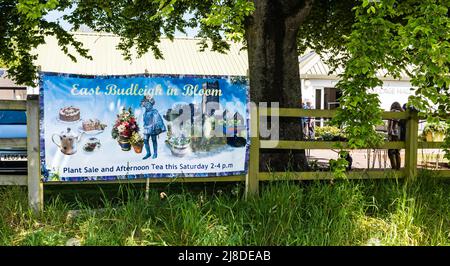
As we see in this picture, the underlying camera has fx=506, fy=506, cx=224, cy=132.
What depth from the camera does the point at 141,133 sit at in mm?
6352

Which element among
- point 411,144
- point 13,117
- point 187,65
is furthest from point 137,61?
point 411,144

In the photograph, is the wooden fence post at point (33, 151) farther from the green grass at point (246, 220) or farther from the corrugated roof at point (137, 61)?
the corrugated roof at point (137, 61)

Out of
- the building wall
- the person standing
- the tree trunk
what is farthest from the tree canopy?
the building wall

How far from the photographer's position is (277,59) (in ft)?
27.0

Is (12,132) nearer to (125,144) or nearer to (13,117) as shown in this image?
(13,117)

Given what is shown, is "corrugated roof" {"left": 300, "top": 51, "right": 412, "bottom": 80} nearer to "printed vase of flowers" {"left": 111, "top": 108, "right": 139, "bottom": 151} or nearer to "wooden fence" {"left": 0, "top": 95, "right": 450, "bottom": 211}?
"wooden fence" {"left": 0, "top": 95, "right": 450, "bottom": 211}

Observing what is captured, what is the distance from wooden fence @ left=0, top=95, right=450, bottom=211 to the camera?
609 cm

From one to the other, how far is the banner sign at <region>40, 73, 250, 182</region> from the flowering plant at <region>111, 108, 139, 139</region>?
0.01 metres

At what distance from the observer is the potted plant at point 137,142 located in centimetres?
632

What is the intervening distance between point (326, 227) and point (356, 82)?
7.07 ft

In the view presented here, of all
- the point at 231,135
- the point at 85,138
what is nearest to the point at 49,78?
the point at 85,138

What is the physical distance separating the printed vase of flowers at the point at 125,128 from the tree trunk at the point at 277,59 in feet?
8.27

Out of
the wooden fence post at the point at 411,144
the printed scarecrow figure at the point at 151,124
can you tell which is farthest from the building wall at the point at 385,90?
the printed scarecrow figure at the point at 151,124
